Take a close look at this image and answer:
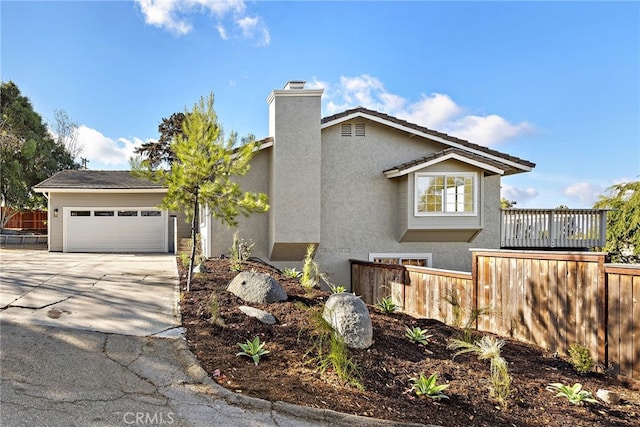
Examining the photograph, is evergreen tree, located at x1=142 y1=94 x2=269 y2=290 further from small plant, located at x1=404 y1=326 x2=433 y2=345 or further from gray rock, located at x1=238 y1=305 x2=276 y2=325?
small plant, located at x1=404 y1=326 x2=433 y2=345

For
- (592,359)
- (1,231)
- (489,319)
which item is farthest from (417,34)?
(1,231)

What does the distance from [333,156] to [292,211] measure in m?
2.62

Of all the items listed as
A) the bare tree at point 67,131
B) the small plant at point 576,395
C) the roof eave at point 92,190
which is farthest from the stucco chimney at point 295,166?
the bare tree at point 67,131

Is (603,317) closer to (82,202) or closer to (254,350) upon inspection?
(254,350)

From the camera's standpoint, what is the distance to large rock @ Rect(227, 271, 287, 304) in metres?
6.64

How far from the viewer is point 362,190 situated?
13.4m

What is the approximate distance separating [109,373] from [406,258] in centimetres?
1091

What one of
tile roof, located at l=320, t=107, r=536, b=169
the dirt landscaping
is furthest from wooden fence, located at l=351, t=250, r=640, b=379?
tile roof, located at l=320, t=107, r=536, b=169

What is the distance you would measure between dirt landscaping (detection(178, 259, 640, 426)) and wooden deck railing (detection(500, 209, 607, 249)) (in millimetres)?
8460

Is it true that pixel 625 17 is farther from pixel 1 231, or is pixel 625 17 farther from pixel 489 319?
pixel 1 231

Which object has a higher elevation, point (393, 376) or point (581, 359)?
point (393, 376)

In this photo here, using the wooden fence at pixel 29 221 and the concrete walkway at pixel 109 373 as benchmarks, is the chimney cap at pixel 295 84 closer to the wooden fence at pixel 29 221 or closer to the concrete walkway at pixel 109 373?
the concrete walkway at pixel 109 373

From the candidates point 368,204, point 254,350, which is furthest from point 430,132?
point 254,350

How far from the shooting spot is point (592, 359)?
539 cm
